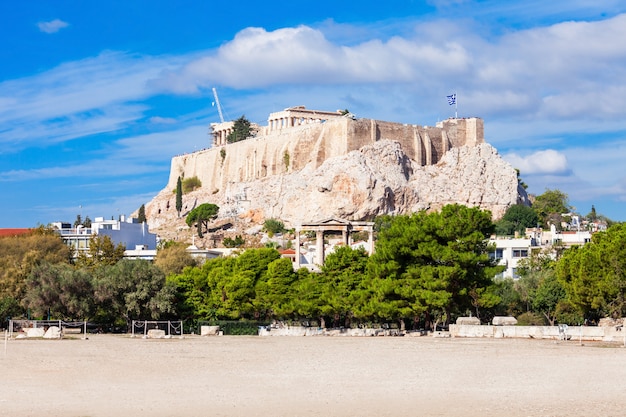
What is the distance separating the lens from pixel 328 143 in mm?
141000

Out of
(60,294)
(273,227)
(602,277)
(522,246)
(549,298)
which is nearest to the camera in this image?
(602,277)

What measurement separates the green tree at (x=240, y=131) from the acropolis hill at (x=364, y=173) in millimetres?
14501

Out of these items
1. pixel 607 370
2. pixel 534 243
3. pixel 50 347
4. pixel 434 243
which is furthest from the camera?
pixel 534 243

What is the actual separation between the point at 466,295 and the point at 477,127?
96500mm

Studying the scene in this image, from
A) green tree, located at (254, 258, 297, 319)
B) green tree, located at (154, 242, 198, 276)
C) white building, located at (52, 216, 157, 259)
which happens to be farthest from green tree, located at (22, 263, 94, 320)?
white building, located at (52, 216, 157, 259)

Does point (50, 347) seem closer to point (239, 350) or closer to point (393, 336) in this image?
point (239, 350)

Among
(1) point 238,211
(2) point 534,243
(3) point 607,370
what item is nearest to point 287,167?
(1) point 238,211

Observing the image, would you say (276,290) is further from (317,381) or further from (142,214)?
(142,214)

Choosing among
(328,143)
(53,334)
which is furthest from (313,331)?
(328,143)

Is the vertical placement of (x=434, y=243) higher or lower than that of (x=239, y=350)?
higher

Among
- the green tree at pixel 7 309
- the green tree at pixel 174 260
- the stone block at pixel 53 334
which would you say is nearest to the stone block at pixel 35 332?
the stone block at pixel 53 334

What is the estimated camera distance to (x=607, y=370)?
27828 mm

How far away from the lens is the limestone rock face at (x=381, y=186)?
133625mm

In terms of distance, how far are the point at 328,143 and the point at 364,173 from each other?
9887 millimetres
